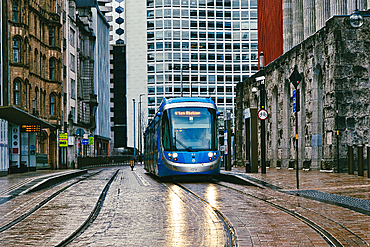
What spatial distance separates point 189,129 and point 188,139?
45cm

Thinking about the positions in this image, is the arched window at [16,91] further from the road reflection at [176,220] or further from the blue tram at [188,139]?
the road reflection at [176,220]

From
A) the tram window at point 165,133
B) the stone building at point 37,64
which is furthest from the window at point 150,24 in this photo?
the tram window at point 165,133

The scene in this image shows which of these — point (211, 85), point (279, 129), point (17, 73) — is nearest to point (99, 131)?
point (211, 85)

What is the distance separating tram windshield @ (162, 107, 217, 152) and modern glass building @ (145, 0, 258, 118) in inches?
3744

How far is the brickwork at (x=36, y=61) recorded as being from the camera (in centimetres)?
4362

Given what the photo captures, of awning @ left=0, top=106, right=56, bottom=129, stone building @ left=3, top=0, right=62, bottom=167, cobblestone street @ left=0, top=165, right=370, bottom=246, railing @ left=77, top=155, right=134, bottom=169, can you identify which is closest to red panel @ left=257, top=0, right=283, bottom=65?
stone building @ left=3, top=0, right=62, bottom=167

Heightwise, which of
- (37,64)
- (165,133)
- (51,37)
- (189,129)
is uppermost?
(51,37)

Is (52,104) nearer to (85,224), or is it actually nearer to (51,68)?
(51,68)

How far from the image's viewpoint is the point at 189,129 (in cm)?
2330

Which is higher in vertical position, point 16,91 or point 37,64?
point 37,64

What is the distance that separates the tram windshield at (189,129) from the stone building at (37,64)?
867 inches

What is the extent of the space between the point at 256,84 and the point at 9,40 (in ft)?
64.1

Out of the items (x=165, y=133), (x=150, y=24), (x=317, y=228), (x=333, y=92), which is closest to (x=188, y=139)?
(x=165, y=133)

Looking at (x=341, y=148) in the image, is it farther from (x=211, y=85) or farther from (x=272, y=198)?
(x=211, y=85)
